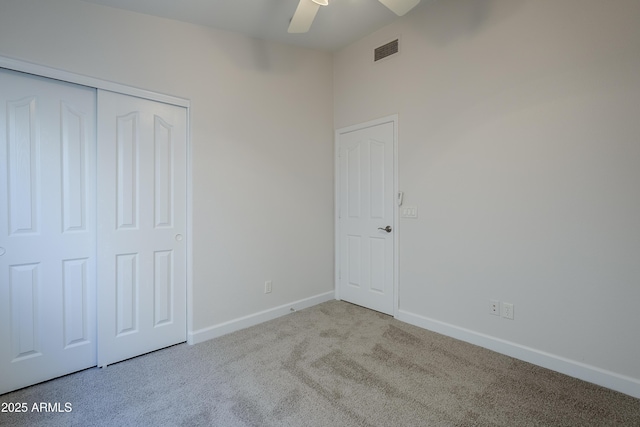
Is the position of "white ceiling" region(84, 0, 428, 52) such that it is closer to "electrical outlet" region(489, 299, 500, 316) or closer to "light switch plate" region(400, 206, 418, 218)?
"light switch plate" region(400, 206, 418, 218)

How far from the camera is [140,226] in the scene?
230 centimetres

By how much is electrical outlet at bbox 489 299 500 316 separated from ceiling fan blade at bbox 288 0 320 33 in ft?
8.29

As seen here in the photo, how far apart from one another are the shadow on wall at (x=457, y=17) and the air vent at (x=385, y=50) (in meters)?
0.23

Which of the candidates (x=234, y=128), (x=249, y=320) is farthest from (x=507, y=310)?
(x=234, y=128)

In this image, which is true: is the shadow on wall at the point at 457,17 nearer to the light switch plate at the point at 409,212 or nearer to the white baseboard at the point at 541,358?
the light switch plate at the point at 409,212

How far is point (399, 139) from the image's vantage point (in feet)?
9.61

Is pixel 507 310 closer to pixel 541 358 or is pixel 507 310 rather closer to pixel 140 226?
pixel 541 358

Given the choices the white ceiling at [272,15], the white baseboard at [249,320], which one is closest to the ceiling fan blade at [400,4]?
the white ceiling at [272,15]

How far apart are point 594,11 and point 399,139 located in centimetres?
153

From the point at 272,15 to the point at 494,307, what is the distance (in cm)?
304

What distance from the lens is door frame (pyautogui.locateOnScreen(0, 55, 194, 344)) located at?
1.86 meters

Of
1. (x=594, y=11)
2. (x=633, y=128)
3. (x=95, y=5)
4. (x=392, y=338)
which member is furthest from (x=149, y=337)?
(x=594, y=11)

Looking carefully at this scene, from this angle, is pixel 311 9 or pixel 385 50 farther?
pixel 385 50

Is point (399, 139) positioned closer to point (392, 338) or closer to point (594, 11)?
point (594, 11)
